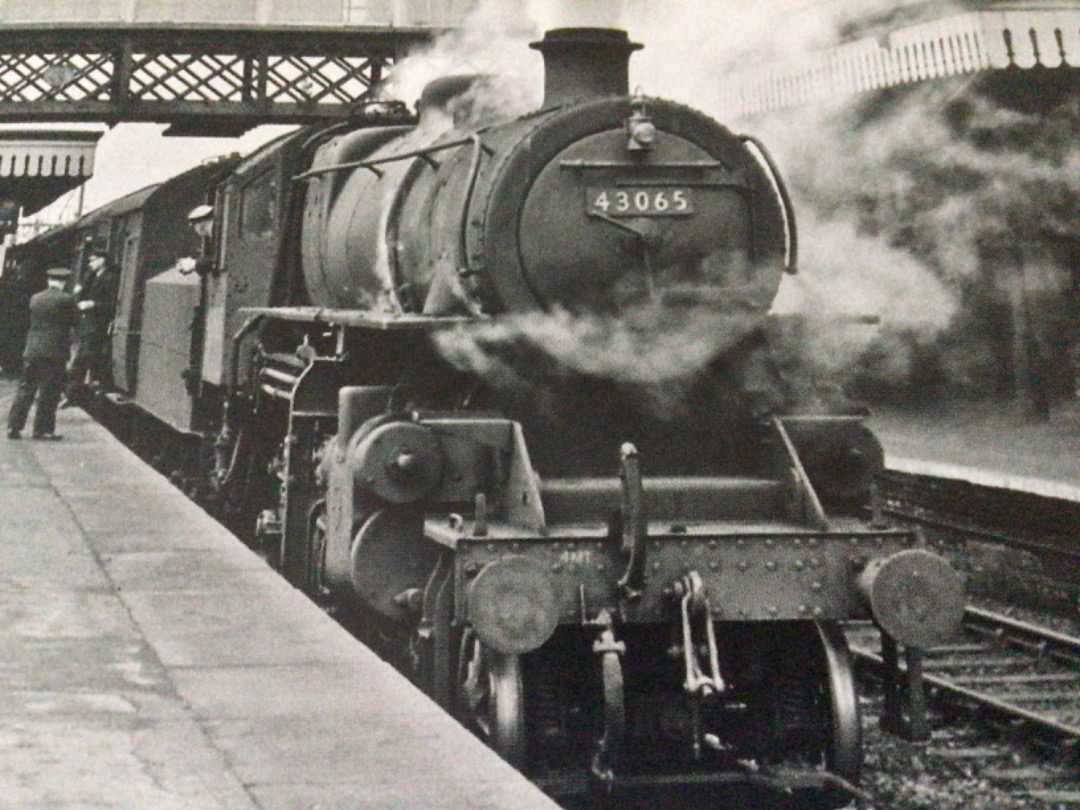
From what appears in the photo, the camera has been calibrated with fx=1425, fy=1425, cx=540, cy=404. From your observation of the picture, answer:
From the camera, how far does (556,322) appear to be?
5211mm

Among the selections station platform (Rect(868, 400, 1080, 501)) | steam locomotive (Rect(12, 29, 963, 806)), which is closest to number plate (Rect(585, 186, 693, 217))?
steam locomotive (Rect(12, 29, 963, 806))

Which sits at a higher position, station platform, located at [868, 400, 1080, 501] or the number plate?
the number plate

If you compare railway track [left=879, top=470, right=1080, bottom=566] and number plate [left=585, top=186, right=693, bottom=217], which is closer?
number plate [left=585, top=186, right=693, bottom=217]

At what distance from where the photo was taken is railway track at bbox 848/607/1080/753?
5.82 metres

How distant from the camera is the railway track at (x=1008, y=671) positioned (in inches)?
229

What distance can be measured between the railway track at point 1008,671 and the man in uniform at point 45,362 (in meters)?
7.55

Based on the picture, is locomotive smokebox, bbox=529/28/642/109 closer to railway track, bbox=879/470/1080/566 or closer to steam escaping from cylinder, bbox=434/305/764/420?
steam escaping from cylinder, bbox=434/305/764/420

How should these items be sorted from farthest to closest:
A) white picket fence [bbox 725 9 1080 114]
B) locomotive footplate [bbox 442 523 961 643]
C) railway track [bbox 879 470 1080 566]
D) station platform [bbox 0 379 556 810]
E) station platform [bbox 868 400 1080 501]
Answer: white picket fence [bbox 725 9 1080 114]
station platform [bbox 868 400 1080 501]
railway track [bbox 879 470 1080 566]
locomotive footplate [bbox 442 523 961 643]
station platform [bbox 0 379 556 810]

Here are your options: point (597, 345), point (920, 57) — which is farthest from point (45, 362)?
point (597, 345)

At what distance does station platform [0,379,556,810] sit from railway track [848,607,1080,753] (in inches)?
109

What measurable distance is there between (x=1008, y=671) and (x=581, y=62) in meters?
3.61

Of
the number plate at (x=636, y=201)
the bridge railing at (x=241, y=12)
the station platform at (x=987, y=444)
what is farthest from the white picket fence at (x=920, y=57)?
the bridge railing at (x=241, y=12)

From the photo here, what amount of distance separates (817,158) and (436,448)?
10.2 metres

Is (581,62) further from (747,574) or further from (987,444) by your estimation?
(987,444)
